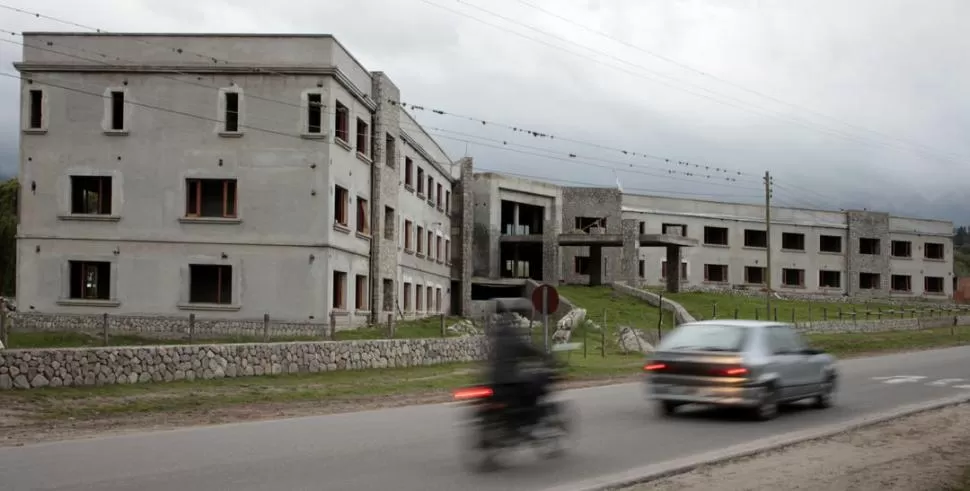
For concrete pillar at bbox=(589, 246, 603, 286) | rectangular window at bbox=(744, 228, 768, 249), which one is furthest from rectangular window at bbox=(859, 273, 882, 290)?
concrete pillar at bbox=(589, 246, 603, 286)

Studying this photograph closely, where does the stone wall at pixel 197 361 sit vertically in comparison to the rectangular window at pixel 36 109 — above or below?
below

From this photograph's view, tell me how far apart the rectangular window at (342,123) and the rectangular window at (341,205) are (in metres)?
1.92

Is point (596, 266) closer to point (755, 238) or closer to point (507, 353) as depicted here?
point (755, 238)

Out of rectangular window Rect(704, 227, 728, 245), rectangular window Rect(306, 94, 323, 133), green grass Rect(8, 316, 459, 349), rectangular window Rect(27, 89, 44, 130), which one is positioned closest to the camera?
green grass Rect(8, 316, 459, 349)

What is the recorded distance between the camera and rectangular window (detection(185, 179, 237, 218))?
116ft

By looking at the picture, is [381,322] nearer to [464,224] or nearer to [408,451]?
[464,224]

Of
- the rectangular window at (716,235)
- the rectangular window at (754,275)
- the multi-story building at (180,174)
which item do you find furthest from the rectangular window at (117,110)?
the rectangular window at (754,275)

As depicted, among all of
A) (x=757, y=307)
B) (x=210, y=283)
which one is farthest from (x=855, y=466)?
(x=757, y=307)

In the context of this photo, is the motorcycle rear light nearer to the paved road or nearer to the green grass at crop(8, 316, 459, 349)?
the paved road

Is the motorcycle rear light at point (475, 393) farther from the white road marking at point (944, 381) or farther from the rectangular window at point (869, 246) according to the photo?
the rectangular window at point (869, 246)

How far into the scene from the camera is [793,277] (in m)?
82.9

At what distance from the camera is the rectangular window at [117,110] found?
35469 mm

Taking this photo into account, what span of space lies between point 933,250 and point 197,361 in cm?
8271

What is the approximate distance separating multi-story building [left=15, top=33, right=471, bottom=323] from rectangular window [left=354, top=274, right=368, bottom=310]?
3376mm
